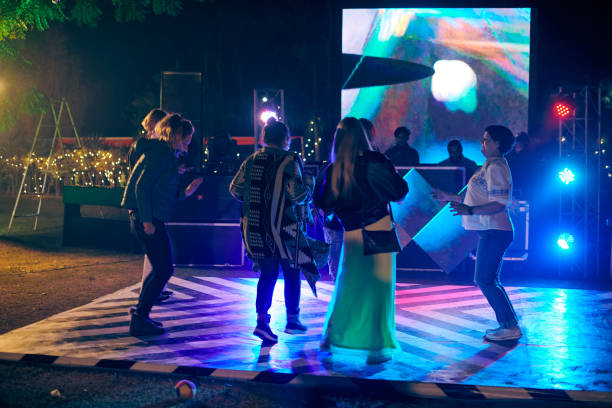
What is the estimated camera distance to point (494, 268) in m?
5.27

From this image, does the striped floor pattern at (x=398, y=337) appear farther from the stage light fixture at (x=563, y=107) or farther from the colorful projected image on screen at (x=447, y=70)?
the colorful projected image on screen at (x=447, y=70)

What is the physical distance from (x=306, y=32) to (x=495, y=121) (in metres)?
18.9

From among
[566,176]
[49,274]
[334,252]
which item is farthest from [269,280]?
[566,176]

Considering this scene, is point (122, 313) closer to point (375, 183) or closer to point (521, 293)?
point (375, 183)

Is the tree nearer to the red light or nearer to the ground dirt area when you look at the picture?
the ground dirt area

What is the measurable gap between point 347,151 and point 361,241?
2.19 feet

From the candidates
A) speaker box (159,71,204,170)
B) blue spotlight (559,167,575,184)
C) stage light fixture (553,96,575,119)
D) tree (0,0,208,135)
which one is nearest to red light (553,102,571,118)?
stage light fixture (553,96,575,119)

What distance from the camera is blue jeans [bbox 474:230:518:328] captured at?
5270mm

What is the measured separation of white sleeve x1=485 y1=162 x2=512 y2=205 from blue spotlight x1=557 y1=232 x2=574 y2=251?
4527 millimetres

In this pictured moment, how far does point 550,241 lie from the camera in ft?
30.8

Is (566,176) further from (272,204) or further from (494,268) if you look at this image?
(272,204)

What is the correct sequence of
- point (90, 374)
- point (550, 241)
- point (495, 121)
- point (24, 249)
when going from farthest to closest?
point (495, 121), point (24, 249), point (550, 241), point (90, 374)

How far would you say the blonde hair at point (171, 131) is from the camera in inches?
216

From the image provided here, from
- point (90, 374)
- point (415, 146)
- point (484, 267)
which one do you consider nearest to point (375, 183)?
point (484, 267)
